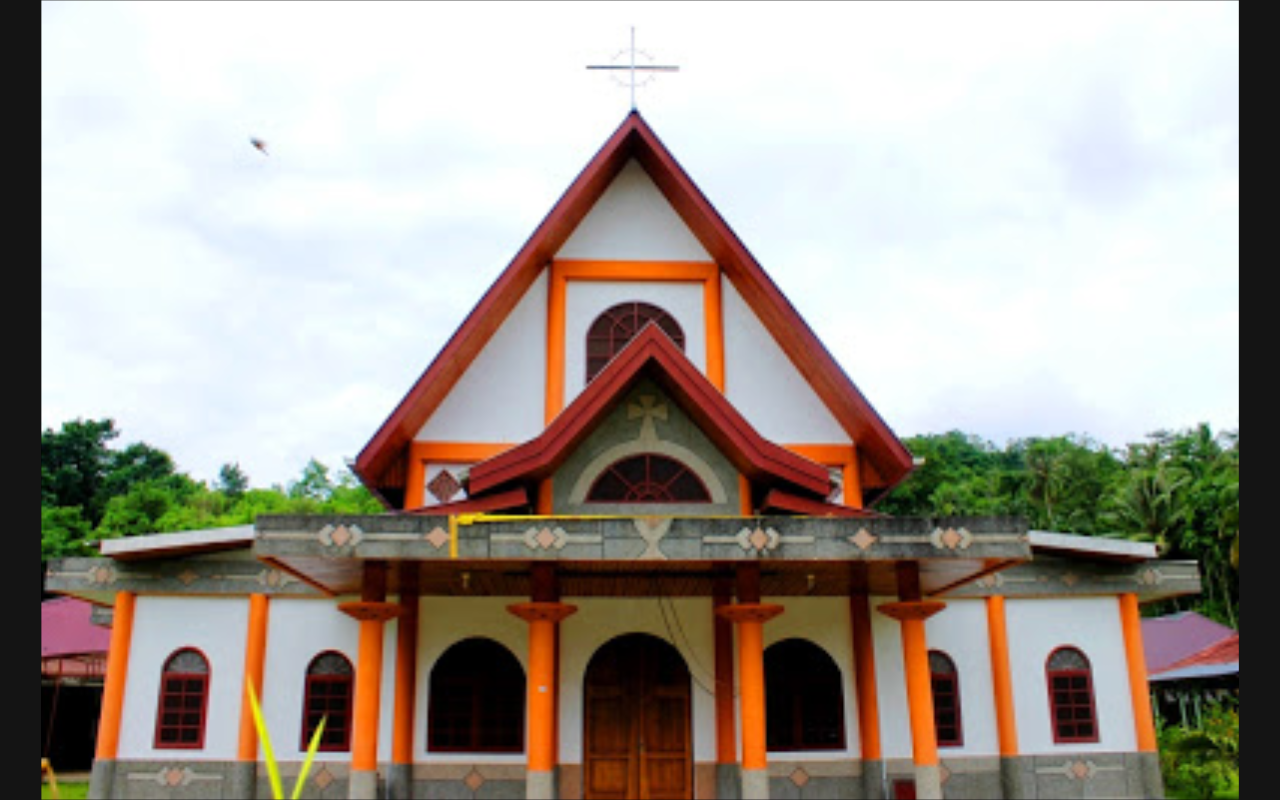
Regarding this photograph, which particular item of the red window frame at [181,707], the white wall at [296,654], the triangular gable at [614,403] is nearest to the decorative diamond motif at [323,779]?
the white wall at [296,654]

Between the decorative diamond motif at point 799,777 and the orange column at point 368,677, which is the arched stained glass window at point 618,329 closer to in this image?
the orange column at point 368,677

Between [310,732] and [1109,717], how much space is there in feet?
35.5

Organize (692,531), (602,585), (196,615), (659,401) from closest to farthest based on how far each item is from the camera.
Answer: (692,531)
(659,401)
(602,585)
(196,615)

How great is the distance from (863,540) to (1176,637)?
20.1 m

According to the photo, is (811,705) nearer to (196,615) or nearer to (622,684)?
(622,684)

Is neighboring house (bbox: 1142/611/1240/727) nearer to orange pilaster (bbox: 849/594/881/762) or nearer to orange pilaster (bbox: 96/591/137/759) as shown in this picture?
orange pilaster (bbox: 849/594/881/762)

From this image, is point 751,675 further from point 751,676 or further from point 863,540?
point 863,540

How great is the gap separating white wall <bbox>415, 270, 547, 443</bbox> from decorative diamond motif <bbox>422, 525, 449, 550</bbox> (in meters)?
3.17

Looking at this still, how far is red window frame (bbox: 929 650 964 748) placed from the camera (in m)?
13.3

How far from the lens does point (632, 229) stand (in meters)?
14.4

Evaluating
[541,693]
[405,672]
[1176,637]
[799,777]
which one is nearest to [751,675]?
[541,693]

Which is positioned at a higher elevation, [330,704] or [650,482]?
[650,482]

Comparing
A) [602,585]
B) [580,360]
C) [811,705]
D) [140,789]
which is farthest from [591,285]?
[140,789]

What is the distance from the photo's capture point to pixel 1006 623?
1373cm
